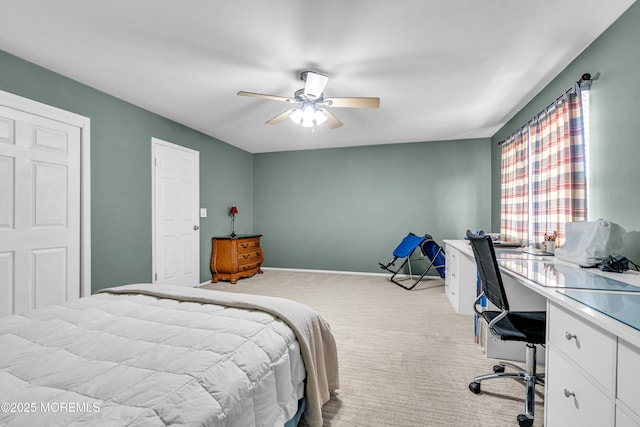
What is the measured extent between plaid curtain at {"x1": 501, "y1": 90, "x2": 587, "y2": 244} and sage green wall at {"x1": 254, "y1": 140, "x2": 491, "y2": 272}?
4.58 feet

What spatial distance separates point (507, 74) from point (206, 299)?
10.4ft

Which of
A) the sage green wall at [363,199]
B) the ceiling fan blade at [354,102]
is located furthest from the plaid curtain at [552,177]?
the ceiling fan blade at [354,102]

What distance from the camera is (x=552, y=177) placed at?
9.36 feet

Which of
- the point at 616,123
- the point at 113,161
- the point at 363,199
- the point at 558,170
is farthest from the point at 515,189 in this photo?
the point at 113,161

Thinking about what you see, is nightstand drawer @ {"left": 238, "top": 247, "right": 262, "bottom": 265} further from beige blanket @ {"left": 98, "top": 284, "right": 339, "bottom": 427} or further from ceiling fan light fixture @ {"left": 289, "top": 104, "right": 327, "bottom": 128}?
beige blanket @ {"left": 98, "top": 284, "right": 339, "bottom": 427}

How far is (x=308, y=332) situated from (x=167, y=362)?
75 cm

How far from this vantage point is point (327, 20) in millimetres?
2051

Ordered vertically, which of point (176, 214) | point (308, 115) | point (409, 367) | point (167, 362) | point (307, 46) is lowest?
point (409, 367)

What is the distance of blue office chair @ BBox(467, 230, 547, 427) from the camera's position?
5.57 ft

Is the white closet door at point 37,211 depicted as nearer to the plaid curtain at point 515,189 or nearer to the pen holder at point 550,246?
the pen holder at point 550,246

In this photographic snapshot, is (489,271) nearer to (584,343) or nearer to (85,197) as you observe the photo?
(584,343)

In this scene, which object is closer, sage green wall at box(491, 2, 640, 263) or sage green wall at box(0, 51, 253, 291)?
sage green wall at box(491, 2, 640, 263)

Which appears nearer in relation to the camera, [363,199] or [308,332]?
[308,332]

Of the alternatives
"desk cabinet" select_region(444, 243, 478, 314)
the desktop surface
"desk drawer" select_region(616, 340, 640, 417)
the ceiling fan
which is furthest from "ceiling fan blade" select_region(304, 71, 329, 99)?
"desk drawer" select_region(616, 340, 640, 417)
